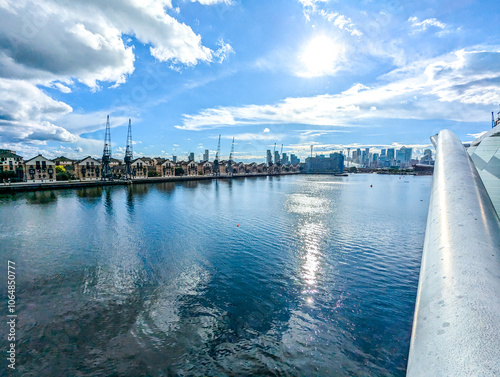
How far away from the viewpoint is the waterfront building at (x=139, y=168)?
11994 cm

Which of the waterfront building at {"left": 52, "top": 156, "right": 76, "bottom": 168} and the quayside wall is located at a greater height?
the waterfront building at {"left": 52, "top": 156, "right": 76, "bottom": 168}

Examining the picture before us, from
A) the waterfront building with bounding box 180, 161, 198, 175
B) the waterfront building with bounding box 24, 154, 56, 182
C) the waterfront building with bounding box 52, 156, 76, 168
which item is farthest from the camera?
the waterfront building with bounding box 180, 161, 198, 175

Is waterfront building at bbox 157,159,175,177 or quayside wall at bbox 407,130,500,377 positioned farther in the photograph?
waterfront building at bbox 157,159,175,177

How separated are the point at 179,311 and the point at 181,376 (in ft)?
12.9

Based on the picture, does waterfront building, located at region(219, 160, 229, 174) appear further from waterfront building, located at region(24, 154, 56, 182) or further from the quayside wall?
the quayside wall

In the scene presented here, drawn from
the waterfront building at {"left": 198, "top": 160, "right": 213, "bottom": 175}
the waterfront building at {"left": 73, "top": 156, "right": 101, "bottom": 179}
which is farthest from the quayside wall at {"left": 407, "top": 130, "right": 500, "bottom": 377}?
the waterfront building at {"left": 198, "top": 160, "right": 213, "bottom": 175}

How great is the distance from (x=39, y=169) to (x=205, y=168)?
93.4 metres

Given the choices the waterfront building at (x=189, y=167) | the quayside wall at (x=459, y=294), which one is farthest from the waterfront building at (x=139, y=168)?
the quayside wall at (x=459, y=294)

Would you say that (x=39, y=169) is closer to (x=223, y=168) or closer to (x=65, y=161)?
(x=65, y=161)

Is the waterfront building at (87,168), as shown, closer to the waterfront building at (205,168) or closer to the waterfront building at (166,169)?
the waterfront building at (166,169)

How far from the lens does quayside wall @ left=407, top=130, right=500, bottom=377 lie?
5.92 ft

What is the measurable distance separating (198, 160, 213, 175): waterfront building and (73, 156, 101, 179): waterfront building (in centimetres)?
6840

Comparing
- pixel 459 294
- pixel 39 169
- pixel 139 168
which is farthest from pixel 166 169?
pixel 459 294

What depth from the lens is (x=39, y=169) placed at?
8838 centimetres
